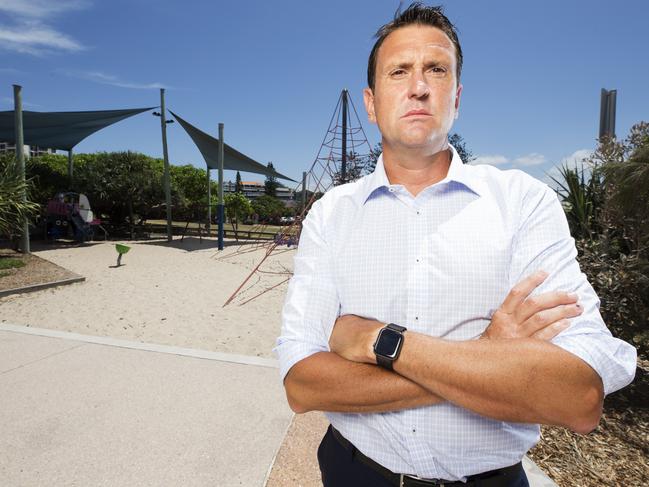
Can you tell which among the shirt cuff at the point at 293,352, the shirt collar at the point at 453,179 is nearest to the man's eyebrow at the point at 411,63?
the shirt collar at the point at 453,179

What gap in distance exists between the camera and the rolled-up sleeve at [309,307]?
122cm

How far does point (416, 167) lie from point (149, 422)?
2.66 m

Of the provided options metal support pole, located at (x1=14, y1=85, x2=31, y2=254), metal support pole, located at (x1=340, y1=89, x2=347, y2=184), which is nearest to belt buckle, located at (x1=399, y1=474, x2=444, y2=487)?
metal support pole, located at (x1=340, y1=89, x2=347, y2=184)

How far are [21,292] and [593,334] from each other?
27.6ft

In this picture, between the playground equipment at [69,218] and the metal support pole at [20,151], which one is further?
the playground equipment at [69,218]

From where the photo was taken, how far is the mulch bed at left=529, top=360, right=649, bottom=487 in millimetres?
2518

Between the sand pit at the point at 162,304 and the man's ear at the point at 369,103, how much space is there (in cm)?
379

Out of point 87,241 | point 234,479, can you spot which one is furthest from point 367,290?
point 87,241

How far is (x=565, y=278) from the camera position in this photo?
3.62 feet

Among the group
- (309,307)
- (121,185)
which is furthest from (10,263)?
(309,307)

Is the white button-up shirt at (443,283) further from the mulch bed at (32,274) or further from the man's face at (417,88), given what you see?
the mulch bed at (32,274)

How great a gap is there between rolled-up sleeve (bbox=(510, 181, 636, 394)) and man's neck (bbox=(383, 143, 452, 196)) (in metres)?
0.26

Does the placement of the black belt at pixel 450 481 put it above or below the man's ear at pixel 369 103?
below

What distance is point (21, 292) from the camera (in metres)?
7.21
